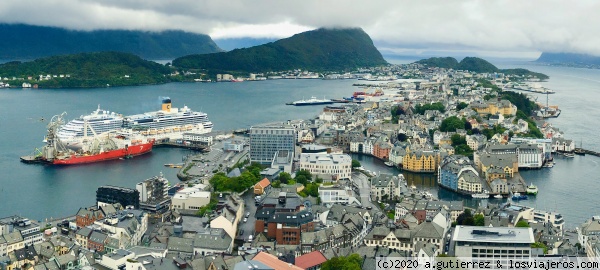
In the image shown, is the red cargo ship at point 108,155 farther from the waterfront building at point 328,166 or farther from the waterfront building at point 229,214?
the waterfront building at point 229,214

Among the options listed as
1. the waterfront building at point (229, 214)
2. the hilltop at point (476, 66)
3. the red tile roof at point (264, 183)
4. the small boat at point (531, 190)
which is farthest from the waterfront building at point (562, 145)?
the hilltop at point (476, 66)

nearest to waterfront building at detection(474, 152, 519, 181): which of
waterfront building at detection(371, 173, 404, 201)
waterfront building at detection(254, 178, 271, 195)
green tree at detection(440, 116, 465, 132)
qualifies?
waterfront building at detection(371, 173, 404, 201)

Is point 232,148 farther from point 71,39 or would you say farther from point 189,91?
point 71,39

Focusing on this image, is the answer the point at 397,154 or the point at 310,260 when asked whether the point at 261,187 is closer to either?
the point at 310,260

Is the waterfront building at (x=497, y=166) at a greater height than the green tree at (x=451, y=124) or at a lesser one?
lesser

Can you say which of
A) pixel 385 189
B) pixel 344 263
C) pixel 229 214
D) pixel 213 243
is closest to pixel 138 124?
pixel 385 189

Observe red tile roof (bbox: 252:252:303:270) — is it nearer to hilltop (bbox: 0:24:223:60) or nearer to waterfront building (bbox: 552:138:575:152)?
waterfront building (bbox: 552:138:575:152)
